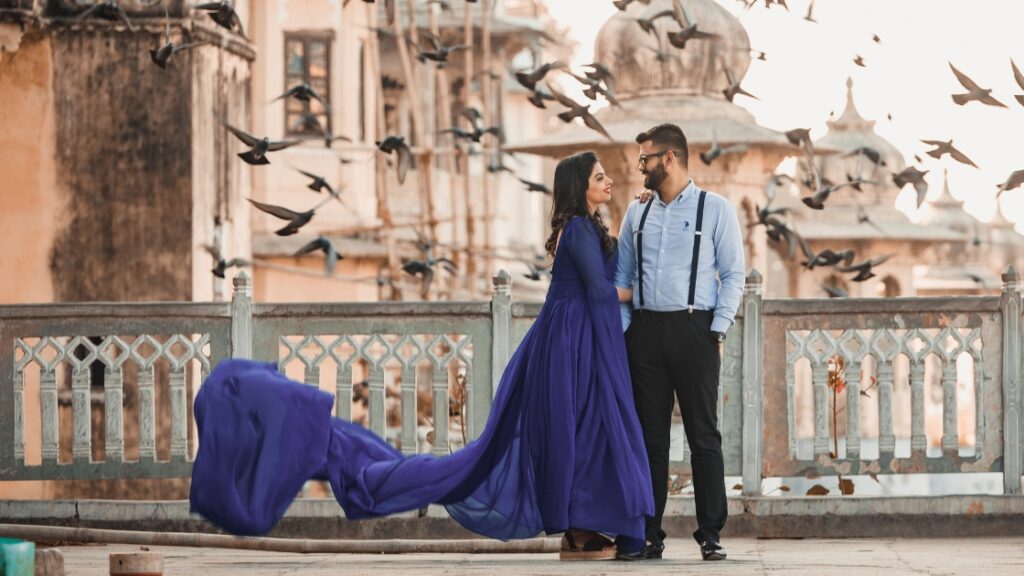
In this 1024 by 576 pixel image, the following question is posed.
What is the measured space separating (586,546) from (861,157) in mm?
24706

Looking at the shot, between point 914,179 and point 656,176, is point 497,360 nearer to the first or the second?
point 656,176

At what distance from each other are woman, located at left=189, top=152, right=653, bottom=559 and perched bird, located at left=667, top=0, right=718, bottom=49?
7.27 metres

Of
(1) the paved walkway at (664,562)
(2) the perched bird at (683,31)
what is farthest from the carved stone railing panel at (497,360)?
(2) the perched bird at (683,31)

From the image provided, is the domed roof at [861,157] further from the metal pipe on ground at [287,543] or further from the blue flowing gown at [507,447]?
the blue flowing gown at [507,447]

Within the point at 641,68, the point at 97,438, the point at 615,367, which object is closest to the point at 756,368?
the point at 615,367

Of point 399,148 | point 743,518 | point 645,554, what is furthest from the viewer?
point 399,148

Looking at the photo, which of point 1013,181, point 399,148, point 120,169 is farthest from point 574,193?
point 120,169

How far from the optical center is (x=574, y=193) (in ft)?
28.9

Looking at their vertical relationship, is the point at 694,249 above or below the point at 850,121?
below

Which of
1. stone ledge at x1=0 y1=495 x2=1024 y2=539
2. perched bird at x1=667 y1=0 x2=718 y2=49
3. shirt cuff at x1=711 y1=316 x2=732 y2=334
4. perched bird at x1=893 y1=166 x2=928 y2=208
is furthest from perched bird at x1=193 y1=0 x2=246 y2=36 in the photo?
shirt cuff at x1=711 y1=316 x2=732 y2=334

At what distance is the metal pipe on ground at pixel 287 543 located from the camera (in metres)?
9.34

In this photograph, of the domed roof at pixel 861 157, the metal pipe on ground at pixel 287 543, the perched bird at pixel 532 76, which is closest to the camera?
the metal pipe on ground at pixel 287 543

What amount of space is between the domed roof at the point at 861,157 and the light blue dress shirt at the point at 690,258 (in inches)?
955

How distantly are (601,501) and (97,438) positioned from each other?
1019 centimetres
